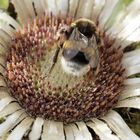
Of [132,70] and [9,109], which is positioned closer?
[9,109]

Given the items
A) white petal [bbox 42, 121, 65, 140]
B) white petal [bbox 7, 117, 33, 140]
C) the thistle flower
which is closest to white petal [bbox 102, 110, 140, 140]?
the thistle flower

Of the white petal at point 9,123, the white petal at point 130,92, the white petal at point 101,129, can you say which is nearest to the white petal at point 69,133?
the white petal at point 101,129

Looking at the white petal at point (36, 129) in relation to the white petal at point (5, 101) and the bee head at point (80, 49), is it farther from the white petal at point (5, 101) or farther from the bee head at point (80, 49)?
the bee head at point (80, 49)

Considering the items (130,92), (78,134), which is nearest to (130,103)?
(130,92)

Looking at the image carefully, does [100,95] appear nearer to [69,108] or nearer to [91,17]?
[69,108]

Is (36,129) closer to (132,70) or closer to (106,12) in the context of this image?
(132,70)

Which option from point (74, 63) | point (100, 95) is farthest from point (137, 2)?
point (74, 63)
